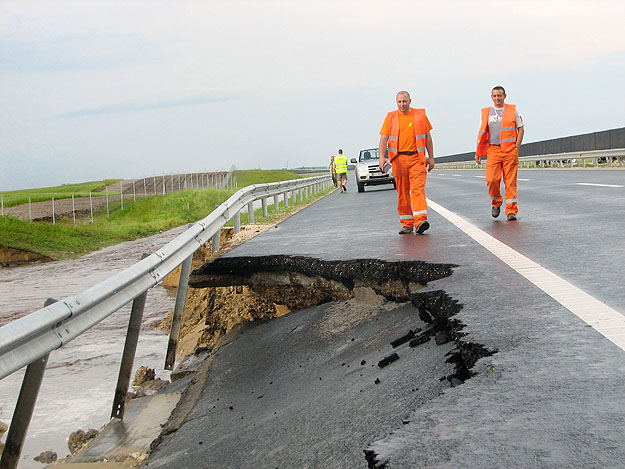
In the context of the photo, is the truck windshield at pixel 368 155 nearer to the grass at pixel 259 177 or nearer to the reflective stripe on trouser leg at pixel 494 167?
the reflective stripe on trouser leg at pixel 494 167

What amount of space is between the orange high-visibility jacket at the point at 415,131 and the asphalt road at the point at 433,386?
220 cm

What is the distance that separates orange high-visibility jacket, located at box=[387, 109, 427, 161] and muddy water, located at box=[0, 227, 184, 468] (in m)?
3.78

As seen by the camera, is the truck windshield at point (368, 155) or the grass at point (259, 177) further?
the grass at point (259, 177)

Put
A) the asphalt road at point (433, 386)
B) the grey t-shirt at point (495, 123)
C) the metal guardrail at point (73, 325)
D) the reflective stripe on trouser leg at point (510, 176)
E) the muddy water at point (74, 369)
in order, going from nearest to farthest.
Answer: the asphalt road at point (433, 386) < the metal guardrail at point (73, 325) < the muddy water at point (74, 369) < the reflective stripe on trouser leg at point (510, 176) < the grey t-shirt at point (495, 123)

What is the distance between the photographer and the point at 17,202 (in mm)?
53938

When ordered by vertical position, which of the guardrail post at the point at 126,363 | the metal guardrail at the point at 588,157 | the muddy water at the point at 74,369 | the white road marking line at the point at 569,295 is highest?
the metal guardrail at the point at 588,157

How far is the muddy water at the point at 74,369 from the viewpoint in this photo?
19.5 feet

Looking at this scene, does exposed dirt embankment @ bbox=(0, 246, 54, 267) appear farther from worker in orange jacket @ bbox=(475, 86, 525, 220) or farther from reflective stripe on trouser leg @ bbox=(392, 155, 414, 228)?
worker in orange jacket @ bbox=(475, 86, 525, 220)

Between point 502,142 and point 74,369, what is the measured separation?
6825 mm

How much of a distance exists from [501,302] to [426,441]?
2.63 metres

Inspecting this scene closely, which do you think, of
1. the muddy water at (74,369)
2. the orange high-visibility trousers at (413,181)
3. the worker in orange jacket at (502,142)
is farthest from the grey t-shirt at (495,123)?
the muddy water at (74,369)

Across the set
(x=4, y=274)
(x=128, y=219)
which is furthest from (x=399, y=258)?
(x=128, y=219)

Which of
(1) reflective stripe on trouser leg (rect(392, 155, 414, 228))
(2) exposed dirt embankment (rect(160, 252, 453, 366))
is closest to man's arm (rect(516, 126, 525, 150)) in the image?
(1) reflective stripe on trouser leg (rect(392, 155, 414, 228))

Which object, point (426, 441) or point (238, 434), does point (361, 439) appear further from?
point (238, 434)
